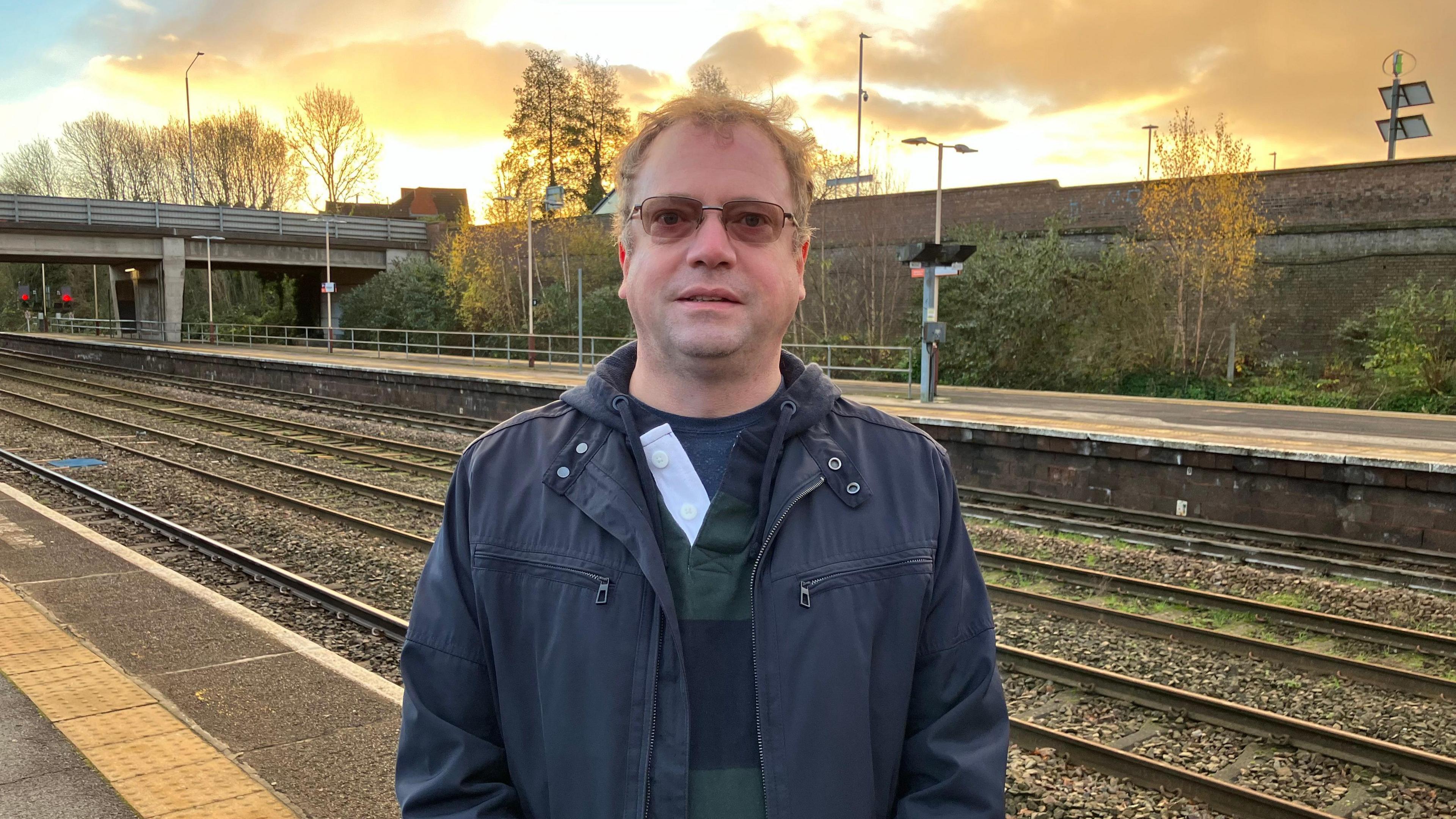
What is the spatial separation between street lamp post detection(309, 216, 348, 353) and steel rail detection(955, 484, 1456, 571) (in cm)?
3241

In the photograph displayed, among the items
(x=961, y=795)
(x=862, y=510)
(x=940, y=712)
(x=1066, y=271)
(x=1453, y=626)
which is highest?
(x=1066, y=271)

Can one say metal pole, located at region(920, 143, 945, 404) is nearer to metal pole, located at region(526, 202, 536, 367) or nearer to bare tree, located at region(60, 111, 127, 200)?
metal pole, located at region(526, 202, 536, 367)

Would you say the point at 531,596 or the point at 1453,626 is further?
the point at 1453,626

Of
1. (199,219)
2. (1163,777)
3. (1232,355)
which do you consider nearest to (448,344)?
(199,219)

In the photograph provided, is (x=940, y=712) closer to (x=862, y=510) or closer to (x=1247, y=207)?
(x=862, y=510)

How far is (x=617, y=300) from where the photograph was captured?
3519cm

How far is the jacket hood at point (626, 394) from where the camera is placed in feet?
6.54

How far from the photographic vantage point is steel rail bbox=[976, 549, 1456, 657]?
25.1ft

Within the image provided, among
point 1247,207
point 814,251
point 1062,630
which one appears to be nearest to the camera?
point 1062,630

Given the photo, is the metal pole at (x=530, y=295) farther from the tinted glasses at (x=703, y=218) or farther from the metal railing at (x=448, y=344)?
the tinted glasses at (x=703, y=218)

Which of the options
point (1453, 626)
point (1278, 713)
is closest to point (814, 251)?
point (1453, 626)

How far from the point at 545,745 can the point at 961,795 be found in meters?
0.76

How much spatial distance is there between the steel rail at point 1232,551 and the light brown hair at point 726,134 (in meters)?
7.62

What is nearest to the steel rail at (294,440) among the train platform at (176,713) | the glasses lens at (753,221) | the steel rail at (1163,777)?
A: the train platform at (176,713)
